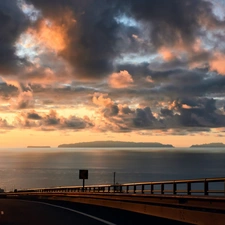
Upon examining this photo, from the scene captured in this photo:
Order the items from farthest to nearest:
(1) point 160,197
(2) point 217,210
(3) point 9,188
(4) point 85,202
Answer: (3) point 9,188
(4) point 85,202
(1) point 160,197
(2) point 217,210

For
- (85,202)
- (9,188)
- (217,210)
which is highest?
(217,210)

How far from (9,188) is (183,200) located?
163m

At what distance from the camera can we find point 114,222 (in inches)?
559

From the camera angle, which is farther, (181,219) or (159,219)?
(159,219)

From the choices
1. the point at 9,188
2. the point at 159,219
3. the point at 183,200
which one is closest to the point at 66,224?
the point at 159,219

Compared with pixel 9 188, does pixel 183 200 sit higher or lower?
higher

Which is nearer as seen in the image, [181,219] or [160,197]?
[181,219]

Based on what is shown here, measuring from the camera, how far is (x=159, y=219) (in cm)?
1405

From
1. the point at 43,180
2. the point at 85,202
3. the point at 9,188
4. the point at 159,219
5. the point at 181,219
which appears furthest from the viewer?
the point at 43,180

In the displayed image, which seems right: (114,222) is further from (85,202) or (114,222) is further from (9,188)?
(9,188)

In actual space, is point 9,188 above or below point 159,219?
below

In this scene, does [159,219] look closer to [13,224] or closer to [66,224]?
[66,224]

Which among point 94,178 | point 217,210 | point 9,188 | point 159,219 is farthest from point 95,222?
point 94,178

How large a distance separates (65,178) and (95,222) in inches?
7401
